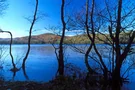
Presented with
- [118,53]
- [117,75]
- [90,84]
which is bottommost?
[90,84]

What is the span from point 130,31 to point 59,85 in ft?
15.2

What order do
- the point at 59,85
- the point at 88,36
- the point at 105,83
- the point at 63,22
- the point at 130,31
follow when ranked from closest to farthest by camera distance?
the point at 59,85 < the point at 130,31 < the point at 105,83 < the point at 88,36 < the point at 63,22

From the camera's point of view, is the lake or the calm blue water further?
the calm blue water

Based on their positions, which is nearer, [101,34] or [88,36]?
[101,34]

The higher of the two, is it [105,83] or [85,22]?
[85,22]

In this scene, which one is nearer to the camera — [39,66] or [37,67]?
[37,67]

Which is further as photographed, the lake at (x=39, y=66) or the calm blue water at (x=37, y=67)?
the calm blue water at (x=37, y=67)

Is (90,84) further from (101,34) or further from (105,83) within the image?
(101,34)

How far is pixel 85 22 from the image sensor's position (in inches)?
547

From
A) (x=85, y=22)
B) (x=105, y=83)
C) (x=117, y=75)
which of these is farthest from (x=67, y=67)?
(x=117, y=75)

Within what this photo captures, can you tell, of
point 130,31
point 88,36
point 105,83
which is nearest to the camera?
point 130,31

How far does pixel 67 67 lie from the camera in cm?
1622

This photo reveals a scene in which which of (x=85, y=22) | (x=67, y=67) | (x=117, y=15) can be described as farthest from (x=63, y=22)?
(x=117, y=15)

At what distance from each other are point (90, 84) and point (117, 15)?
428 centimetres
